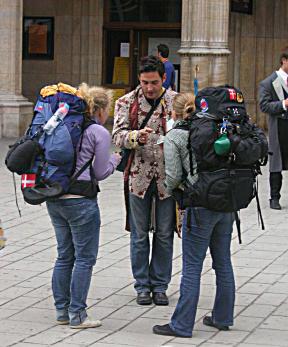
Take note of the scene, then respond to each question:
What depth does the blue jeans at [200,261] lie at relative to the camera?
703 cm

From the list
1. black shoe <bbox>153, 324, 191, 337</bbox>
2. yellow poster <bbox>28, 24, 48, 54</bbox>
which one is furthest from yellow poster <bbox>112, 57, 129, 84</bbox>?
black shoe <bbox>153, 324, 191, 337</bbox>

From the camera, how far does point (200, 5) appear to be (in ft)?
63.2

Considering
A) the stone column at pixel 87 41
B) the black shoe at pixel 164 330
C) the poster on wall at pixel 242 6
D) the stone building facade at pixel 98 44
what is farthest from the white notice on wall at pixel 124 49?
the black shoe at pixel 164 330

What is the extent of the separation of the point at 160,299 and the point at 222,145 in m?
1.65

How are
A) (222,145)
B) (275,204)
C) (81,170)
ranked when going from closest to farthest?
(222,145), (81,170), (275,204)

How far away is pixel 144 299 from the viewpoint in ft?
26.2

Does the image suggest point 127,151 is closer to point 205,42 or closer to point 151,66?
point 151,66

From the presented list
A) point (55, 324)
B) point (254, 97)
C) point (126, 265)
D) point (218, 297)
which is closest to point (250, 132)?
point (218, 297)

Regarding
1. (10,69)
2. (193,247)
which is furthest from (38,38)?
(193,247)

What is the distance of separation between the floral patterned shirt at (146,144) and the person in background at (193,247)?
0.74 meters

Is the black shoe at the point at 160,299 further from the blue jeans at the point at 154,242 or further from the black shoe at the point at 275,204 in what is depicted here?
the black shoe at the point at 275,204

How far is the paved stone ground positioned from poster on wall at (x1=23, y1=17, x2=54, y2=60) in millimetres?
12211

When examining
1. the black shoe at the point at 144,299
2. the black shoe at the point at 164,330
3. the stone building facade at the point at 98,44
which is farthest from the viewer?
the stone building facade at the point at 98,44

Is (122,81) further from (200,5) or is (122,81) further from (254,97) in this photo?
(200,5)
